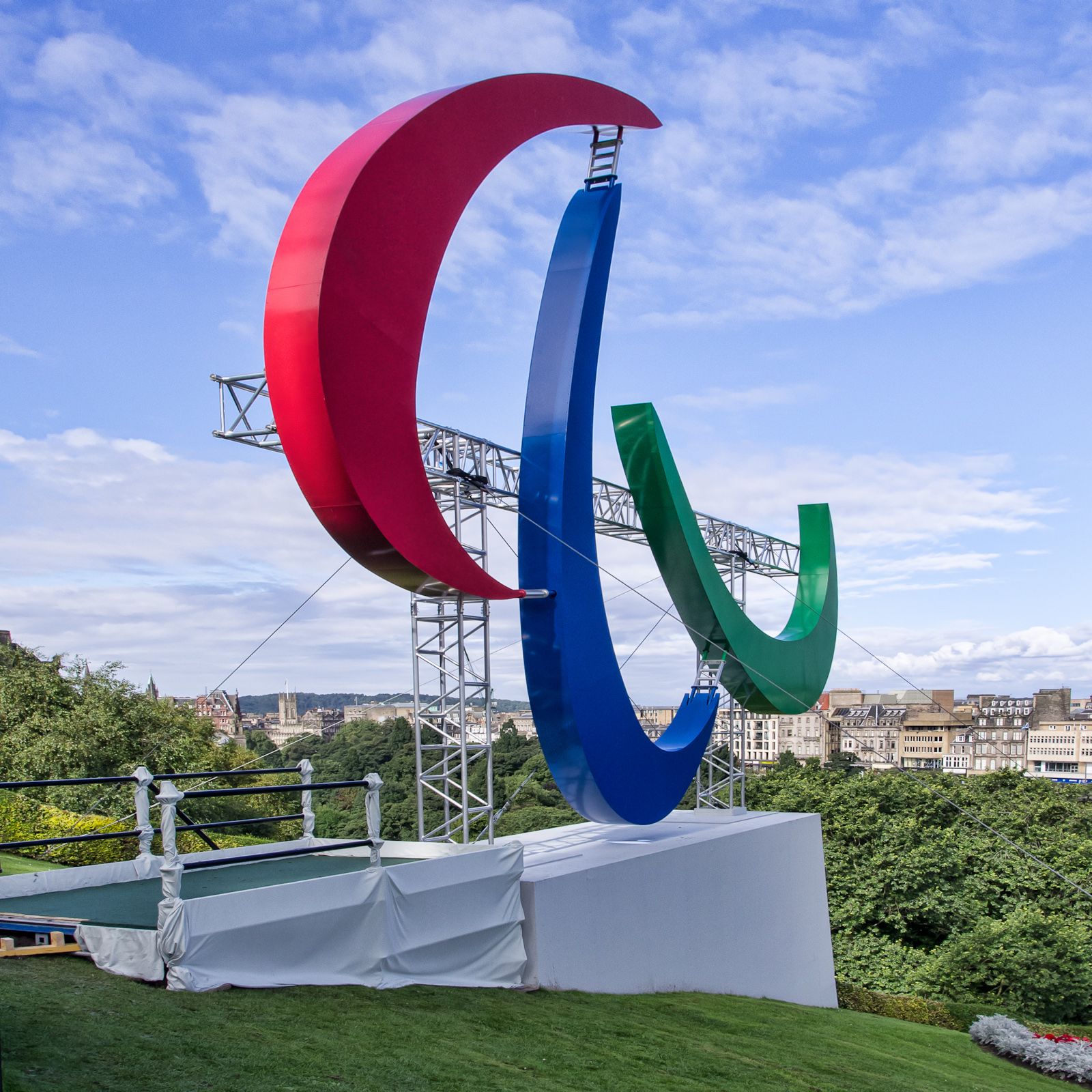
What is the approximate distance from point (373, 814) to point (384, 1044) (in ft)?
6.51

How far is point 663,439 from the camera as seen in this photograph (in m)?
13.4

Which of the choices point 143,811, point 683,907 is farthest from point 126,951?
point 683,907

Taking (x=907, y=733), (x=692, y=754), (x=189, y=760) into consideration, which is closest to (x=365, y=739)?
(x=189, y=760)

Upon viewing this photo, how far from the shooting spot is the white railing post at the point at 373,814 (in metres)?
7.82

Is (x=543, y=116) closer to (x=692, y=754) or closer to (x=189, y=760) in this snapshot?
(x=692, y=754)

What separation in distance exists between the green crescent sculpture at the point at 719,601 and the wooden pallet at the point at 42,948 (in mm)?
8476

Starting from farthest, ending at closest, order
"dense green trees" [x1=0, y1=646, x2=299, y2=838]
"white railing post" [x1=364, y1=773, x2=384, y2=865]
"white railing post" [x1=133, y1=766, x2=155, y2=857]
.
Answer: "dense green trees" [x1=0, y1=646, x2=299, y2=838], "white railing post" [x1=364, y1=773, x2=384, y2=865], "white railing post" [x1=133, y1=766, x2=155, y2=857]

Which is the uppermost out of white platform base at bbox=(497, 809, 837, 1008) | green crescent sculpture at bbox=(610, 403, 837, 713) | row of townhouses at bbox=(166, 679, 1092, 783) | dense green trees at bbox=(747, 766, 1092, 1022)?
green crescent sculpture at bbox=(610, 403, 837, 713)

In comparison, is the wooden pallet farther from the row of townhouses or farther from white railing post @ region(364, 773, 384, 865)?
the row of townhouses

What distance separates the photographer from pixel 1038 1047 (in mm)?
13641

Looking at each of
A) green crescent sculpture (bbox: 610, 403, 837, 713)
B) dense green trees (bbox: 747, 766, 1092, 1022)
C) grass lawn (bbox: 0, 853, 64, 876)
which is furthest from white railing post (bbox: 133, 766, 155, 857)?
dense green trees (bbox: 747, 766, 1092, 1022)

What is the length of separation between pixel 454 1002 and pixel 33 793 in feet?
43.4

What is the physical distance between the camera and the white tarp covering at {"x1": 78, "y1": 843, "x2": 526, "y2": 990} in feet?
21.7

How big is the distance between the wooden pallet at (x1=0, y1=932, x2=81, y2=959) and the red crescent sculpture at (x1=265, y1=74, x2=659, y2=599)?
335 centimetres
